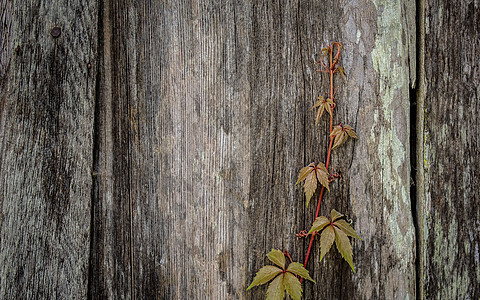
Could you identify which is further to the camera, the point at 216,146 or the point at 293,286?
the point at 216,146

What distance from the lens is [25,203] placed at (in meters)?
1.03

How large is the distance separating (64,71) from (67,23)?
0.17 metres

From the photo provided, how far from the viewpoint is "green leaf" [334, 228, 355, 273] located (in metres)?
0.97

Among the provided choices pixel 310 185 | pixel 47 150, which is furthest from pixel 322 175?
pixel 47 150

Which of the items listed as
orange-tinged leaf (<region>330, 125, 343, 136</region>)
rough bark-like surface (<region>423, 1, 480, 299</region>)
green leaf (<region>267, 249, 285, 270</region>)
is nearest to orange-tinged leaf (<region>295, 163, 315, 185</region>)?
orange-tinged leaf (<region>330, 125, 343, 136</region>)

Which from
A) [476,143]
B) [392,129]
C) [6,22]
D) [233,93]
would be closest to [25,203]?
[6,22]

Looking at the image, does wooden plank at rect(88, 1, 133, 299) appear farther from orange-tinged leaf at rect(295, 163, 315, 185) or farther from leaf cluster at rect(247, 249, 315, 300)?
orange-tinged leaf at rect(295, 163, 315, 185)

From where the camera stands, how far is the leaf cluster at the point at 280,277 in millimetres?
982

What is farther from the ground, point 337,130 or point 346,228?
point 337,130

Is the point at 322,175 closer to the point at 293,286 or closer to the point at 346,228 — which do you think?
the point at 346,228

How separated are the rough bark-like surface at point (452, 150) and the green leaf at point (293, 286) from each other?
41 centimetres

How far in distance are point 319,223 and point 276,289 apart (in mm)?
249

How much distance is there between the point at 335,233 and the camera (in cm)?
99

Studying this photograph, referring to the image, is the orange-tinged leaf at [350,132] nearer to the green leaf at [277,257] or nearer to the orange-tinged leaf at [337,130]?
the orange-tinged leaf at [337,130]
